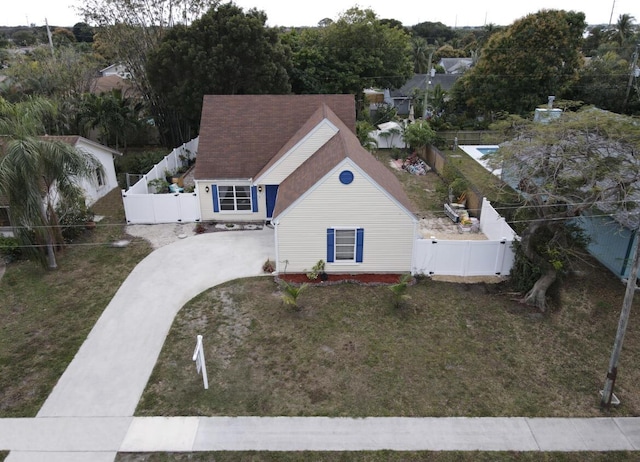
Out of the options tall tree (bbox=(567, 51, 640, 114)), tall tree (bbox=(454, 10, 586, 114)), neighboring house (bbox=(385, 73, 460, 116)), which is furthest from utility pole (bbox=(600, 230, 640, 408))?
neighboring house (bbox=(385, 73, 460, 116))

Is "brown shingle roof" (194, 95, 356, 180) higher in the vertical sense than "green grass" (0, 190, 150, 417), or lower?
higher

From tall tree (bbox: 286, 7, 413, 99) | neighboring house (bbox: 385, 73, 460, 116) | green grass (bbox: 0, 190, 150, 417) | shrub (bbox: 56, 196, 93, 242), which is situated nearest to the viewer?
green grass (bbox: 0, 190, 150, 417)

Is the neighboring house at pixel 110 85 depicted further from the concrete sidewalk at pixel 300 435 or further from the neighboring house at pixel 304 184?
the concrete sidewalk at pixel 300 435

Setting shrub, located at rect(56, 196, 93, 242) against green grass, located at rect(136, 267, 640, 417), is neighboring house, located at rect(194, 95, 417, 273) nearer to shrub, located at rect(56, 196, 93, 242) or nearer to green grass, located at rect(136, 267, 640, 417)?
green grass, located at rect(136, 267, 640, 417)

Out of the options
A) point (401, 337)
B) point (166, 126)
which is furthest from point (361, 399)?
point (166, 126)

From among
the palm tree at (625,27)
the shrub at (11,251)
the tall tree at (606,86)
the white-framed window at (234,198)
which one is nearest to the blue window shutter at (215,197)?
the white-framed window at (234,198)

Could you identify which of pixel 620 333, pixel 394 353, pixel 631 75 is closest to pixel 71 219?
pixel 394 353
